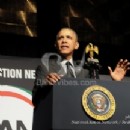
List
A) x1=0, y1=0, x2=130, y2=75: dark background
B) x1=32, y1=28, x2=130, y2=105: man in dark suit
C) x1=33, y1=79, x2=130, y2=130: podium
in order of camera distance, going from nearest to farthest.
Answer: x1=33, y1=79, x2=130, y2=130: podium < x1=32, y1=28, x2=130, y2=105: man in dark suit < x1=0, y1=0, x2=130, y2=75: dark background

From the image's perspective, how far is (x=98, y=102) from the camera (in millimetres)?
2184

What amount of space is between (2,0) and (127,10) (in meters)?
1.51

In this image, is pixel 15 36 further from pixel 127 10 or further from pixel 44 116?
pixel 44 116

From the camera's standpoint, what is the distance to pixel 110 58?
17.0ft

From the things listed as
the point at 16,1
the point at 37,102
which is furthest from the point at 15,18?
the point at 37,102

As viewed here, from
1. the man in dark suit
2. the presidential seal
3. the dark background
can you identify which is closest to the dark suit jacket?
the man in dark suit

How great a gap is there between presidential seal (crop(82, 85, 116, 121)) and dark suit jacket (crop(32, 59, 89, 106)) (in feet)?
0.63

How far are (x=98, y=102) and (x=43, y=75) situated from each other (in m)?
0.30

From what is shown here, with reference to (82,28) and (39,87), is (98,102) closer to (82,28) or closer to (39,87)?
(39,87)

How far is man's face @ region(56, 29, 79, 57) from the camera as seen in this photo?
235 centimetres

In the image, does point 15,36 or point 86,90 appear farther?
point 15,36

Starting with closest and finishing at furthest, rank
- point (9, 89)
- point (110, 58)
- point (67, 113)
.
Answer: point (67, 113) < point (9, 89) < point (110, 58)

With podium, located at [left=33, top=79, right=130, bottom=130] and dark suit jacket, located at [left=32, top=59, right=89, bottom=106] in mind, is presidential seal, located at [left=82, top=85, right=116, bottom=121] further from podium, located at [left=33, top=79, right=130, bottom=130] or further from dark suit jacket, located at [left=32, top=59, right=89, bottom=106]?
dark suit jacket, located at [left=32, top=59, right=89, bottom=106]

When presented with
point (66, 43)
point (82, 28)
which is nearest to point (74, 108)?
point (66, 43)
